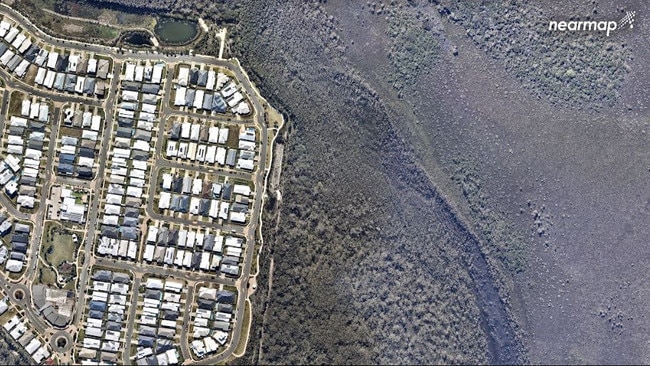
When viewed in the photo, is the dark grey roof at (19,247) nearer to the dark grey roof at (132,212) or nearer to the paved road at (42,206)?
the paved road at (42,206)

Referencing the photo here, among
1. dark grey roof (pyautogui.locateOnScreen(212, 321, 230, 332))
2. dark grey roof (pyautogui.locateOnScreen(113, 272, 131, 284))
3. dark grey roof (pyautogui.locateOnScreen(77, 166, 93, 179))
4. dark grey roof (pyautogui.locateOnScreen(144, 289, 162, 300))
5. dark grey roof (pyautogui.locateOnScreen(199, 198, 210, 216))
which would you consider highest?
dark grey roof (pyautogui.locateOnScreen(77, 166, 93, 179))

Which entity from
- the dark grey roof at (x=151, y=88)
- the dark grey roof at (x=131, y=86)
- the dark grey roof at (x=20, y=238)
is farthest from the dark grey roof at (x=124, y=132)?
the dark grey roof at (x=20, y=238)

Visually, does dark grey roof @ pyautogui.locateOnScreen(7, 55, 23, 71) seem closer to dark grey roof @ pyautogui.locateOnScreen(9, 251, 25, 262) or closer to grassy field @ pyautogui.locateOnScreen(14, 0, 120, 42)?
grassy field @ pyautogui.locateOnScreen(14, 0, 120, 42)

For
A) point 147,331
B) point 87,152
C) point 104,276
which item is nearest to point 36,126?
point 87,152

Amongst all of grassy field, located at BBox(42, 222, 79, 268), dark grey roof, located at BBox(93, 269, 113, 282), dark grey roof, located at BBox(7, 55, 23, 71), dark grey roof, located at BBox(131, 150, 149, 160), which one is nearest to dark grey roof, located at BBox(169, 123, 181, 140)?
dark grey roof, located at BBox(131, 150, 149, 160)

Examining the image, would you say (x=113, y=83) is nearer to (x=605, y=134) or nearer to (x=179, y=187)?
(x=179, y=187)

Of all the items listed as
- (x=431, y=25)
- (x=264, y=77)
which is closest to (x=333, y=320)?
(x=264, y=77)

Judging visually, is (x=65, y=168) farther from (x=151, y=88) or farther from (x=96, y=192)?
(x=151, y=88)
